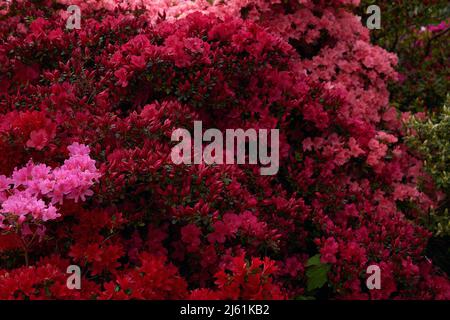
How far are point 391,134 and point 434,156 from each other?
0.54 m

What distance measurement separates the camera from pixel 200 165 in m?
3.04

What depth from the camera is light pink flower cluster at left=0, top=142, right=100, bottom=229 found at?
2.62m

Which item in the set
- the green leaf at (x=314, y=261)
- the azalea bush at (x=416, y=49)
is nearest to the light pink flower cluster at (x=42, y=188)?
the green leaf at (x=314, y=261)

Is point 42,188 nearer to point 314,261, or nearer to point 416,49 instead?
point 314,261

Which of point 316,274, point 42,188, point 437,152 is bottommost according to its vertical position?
point 316,274

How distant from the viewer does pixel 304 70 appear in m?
4.33

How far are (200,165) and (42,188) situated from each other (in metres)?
0.78

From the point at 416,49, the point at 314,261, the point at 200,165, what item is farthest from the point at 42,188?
the point at 416,49

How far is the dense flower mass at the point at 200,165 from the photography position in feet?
9.24

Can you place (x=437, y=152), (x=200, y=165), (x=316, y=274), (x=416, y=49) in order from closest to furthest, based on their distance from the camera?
(x=200, y=165), (x=316, y=274), (x=437, y=152), (x=416, y=49)

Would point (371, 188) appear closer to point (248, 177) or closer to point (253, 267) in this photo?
point (248, 177)

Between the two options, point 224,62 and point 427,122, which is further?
point 427,122
